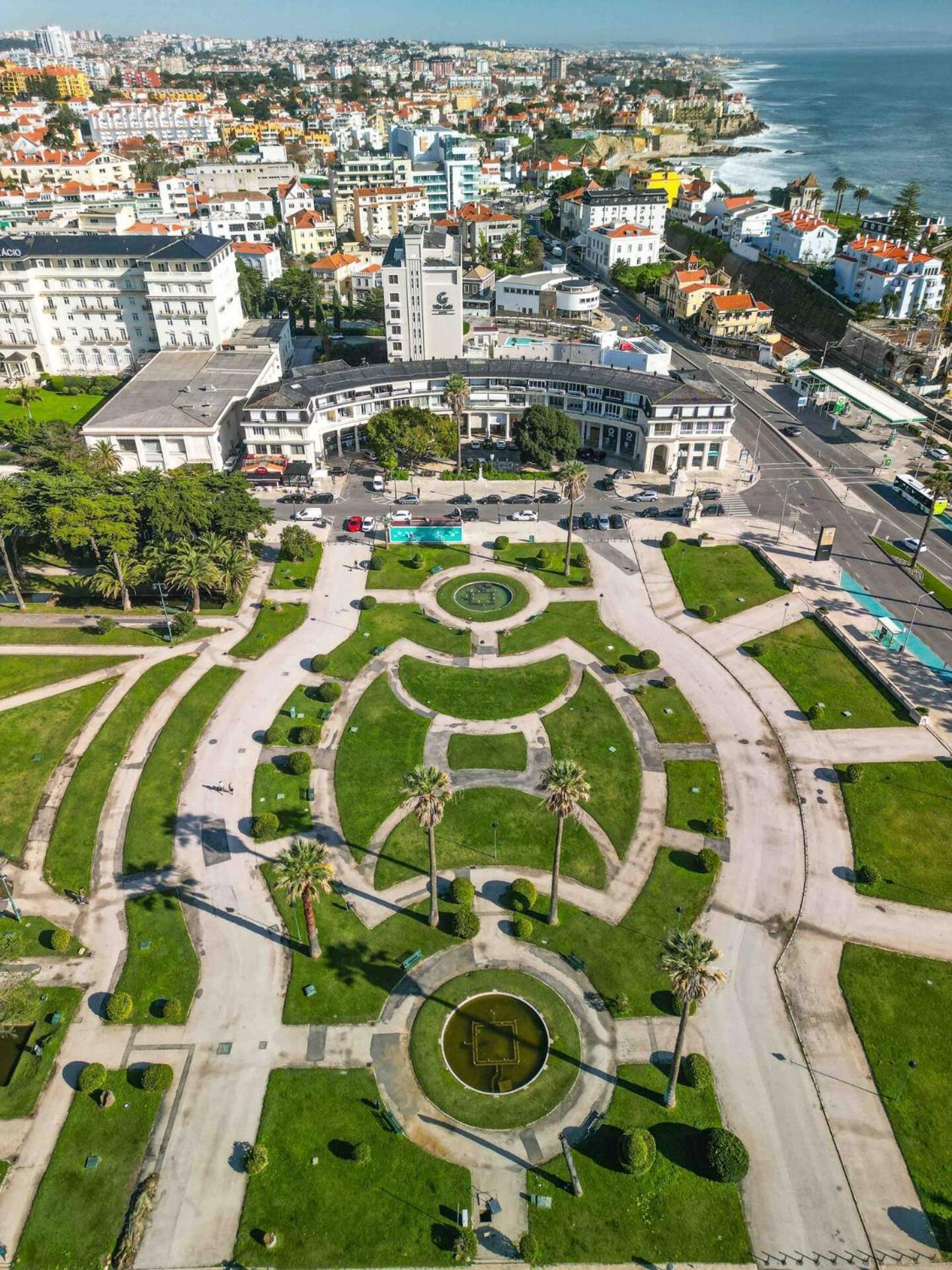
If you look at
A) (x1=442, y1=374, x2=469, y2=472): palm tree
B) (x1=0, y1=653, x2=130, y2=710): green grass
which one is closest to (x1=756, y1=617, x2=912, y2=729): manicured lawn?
(x1=442, y1=374, x2=469, y2=472): palm tree

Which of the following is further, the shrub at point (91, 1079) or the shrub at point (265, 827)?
the shrub at point (265, 827)

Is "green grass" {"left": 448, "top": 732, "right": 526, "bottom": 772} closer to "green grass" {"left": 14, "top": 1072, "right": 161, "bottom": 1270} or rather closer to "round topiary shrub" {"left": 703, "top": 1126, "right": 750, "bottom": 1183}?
"round topiary shrub" {"left": 703, "top": 1126, "right": 750, "bottom": 1183}

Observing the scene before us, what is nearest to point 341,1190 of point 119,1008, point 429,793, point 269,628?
point 119,1008

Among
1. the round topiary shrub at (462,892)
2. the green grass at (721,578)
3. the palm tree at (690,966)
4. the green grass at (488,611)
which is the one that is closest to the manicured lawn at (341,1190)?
the round topiary shrub at (462,892)

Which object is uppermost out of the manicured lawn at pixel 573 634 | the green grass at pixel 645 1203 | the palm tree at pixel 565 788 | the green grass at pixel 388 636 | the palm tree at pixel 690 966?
the palm tree at pixel 565 788

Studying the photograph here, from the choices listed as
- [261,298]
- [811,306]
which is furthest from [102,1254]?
[811,306]

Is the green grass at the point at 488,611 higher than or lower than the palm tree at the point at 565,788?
lower

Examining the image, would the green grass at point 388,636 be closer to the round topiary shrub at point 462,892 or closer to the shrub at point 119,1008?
the round topiary shrub at point 462,892
